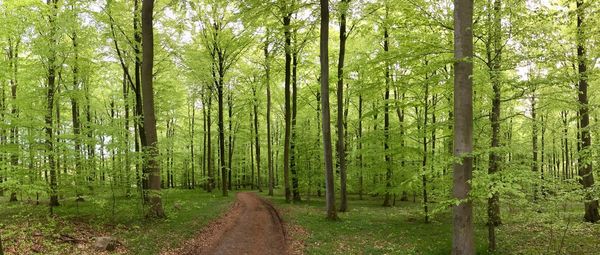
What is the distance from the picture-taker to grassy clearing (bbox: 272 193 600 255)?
320 inches

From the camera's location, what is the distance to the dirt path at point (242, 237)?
1030 cm


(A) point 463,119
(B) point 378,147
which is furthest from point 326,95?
(A) point 463,119

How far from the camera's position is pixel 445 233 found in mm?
12383

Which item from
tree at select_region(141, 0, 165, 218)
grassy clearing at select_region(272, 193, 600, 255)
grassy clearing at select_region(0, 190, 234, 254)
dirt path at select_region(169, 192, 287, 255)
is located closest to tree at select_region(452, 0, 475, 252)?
grassy clearing at select_region(272, 193, 600, 255)

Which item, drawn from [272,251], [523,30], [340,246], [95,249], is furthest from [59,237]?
[523,30]

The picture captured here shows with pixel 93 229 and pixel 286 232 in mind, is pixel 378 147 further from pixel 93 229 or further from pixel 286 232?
pixel 93 229

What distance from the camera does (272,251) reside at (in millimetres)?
10469

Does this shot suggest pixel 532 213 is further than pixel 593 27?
No

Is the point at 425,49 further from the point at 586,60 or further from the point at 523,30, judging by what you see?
the point at 586,60

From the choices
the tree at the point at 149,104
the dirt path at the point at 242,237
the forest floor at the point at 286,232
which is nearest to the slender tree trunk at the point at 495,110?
the forest floor at the point at 286,232

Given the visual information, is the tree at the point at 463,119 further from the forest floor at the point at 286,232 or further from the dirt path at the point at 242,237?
the dirt path at the point at 242,237

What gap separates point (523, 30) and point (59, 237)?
572 inches

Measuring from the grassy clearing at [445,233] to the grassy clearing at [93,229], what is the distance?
14.9 ft

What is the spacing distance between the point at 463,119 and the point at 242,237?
8.17m
